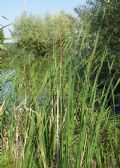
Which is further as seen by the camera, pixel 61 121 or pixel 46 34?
pixel 46 34

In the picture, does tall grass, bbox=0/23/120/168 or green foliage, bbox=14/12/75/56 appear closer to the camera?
tall grass, bbox=0/23/120/168

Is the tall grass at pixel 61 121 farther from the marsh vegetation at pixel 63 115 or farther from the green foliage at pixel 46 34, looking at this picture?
the green foliage at pixel 46 34

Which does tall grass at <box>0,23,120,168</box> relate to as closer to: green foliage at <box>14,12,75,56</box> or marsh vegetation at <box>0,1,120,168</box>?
marsh vegetation at <box>0,1,120,168</box>

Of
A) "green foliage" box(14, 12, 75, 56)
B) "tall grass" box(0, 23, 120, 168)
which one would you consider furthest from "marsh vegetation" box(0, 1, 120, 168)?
"green foliage" box(14, 12, 75, 56)

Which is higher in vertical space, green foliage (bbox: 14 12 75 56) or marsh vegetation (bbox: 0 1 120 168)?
green foliage (bbox: 14 12 75 56)

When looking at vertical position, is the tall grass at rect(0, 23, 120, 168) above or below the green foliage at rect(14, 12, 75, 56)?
below

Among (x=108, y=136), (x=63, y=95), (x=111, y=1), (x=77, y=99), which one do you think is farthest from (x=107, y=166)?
(x=111, y=1)

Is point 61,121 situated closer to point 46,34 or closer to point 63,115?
point 63,115

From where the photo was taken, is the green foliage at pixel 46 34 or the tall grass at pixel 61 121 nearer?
the tall grass at pixel 61 121

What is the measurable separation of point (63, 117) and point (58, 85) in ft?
0.75

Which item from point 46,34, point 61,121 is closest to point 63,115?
point 61,121

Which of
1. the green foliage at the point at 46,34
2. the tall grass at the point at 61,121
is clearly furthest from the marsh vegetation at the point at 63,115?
the green foliage at the point at 46,34

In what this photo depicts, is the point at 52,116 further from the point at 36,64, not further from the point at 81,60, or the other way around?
the point at 36,64

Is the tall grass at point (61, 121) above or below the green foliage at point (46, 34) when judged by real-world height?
below
